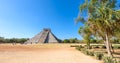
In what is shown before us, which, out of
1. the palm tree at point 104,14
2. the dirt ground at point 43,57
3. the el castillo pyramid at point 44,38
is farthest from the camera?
the el castillo pyramid at point 44,38

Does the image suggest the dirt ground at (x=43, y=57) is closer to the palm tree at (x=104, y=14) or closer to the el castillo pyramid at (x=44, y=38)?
the palm tree at (x=104, y=14)

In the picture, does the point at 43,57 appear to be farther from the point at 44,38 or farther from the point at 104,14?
the point at 44,38

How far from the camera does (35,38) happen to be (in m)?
97.5

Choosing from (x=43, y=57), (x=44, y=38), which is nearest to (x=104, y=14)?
(x=43, y=57)

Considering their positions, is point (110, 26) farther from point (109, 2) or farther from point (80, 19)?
point (80, 19)

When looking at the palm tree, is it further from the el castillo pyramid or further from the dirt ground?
the el castillo pyramid

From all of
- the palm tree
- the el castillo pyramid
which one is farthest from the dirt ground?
the el castillo pyramid

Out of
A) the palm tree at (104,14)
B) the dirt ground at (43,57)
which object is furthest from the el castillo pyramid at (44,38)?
the palm tree at (104,14)

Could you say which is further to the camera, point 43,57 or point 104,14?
point 43,57

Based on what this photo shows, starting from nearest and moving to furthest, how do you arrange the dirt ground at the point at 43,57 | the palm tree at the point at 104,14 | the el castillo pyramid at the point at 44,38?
the dirt ground at the point at 43,57 → the palm tree at the point at 104,14 → the el castillo pyramid at the point at 44,38

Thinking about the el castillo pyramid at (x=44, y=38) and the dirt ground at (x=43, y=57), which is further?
the el castillo pyramid at (x=44, y=38)

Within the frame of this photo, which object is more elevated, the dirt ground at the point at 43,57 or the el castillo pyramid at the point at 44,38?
the el castillo pyramid at the point at 44,38

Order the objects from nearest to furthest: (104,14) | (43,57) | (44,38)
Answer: (104,14), (43,57), (44,38)

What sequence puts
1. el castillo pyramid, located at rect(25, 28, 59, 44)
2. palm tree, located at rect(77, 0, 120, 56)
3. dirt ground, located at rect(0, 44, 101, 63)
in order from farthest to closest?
el castillo pyramid, located at rect(25, 28, 59, 44), palm tree, located at rect(77, 0, 120, 56), dirt ground, located at rect(0, 44, 101, 63)
